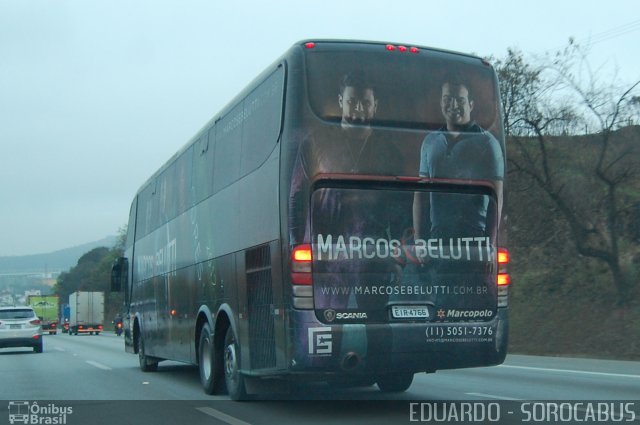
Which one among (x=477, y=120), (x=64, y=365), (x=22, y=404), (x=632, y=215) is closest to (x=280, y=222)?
(x=477, y=120)

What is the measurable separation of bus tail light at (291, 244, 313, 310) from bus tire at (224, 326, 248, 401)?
2.25 m

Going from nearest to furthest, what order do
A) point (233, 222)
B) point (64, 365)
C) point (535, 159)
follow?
point (233, 222), point (64, 365), point (535, 159)

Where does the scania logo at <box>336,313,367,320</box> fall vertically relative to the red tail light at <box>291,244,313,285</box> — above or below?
below

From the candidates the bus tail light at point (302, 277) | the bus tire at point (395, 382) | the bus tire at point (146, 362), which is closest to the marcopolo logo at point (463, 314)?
the bus tail light at point (302, 277)

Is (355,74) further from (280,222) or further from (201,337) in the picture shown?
(201,337)

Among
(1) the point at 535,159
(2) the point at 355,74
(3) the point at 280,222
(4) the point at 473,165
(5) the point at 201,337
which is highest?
(1) the point at 535,159

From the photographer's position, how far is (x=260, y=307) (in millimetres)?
10992

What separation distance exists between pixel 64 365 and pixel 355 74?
14.5 meters

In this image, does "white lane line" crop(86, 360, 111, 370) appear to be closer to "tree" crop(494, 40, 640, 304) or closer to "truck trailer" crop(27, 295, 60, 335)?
"tree" crop(494, 40, 640, 304)

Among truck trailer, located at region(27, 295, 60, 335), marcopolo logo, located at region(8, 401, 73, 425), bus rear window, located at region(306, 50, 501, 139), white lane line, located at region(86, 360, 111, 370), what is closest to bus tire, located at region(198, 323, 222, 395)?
marcopolo logo, located at region(8, 401, 73, 425)

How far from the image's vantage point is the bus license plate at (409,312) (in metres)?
10.3

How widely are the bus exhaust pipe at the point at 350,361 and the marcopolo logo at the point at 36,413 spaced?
3.59 m

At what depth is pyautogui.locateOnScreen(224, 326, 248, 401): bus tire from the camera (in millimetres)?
12127

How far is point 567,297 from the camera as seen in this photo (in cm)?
A: 2803
